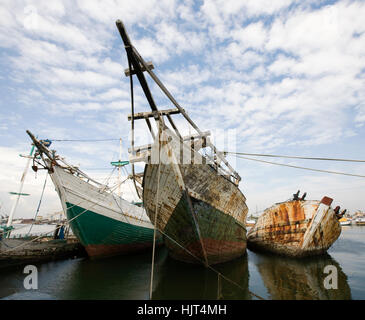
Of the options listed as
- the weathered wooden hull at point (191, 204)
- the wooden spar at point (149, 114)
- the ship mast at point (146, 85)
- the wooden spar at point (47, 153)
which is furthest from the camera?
the wooden spar at point (47, 153)

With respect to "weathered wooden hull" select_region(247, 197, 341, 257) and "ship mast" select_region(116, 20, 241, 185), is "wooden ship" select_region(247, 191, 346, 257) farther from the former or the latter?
"ship mast" select_region(116, 20, 241, 185)

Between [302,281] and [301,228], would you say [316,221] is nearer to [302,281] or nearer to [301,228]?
[301,228]

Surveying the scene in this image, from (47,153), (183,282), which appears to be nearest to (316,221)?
(183,282)

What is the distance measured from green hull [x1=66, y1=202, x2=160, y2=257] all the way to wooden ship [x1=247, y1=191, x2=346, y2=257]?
Answer: 1053 cm

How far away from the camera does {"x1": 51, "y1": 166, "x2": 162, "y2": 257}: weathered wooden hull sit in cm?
1181

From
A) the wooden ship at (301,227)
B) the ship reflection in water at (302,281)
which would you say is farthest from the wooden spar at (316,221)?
the ship reflection in water at (302,281)

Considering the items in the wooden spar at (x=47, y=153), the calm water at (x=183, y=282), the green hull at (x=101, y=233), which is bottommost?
the calm water at (x=183, y=282)

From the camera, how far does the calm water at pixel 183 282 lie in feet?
21.6

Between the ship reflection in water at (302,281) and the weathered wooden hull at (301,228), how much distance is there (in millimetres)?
1255

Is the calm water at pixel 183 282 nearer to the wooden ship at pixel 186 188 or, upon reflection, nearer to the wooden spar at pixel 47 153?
the wooden ship at pixel 186 188
